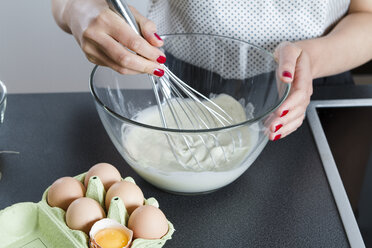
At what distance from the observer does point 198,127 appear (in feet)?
2.93

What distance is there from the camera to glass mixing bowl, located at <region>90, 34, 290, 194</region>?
2.45 ft

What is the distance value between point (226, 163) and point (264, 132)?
0.08 metres

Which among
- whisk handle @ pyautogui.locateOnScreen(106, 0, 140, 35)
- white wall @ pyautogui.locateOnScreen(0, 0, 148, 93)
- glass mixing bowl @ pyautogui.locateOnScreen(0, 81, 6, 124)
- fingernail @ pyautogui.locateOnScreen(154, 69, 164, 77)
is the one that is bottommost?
white wall @ pyautogui.locateOnScreen(0, 0, 148, 93)

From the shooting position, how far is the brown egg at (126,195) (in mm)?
653

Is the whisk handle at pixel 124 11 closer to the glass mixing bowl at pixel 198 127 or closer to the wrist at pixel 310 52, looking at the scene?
the glass mixing bowl at pixel 198 127

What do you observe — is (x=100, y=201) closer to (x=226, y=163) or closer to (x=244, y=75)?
(x=226, y=163)

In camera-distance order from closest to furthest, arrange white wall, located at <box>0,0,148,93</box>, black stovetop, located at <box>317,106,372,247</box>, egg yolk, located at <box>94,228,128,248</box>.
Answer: egg yolk, located at <box>94,228,128,248</box>, black stovetop, located at <box>317,106,372,247</box>, white wall, located at <box>0,0,148,93</box>

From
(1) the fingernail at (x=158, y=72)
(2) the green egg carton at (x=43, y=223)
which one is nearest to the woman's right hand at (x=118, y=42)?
(1) the fingernail at (x=158, y=72)

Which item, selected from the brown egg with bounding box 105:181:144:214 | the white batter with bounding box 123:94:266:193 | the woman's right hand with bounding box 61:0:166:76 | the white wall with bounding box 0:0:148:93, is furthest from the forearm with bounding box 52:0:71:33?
the white wall with bounding box 0:0:148:93

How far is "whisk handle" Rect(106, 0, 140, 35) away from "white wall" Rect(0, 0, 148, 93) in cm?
156

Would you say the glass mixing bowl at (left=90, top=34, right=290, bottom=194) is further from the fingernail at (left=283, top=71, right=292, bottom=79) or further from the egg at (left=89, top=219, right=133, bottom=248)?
the egg at (left=89, top=219, right=133, bottom=248)

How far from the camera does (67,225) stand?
2.07 feet

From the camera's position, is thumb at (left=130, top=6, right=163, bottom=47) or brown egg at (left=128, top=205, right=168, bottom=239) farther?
thumb at (left=130, top=6, right=163, bottom=47)

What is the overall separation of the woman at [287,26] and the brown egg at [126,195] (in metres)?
0.26
